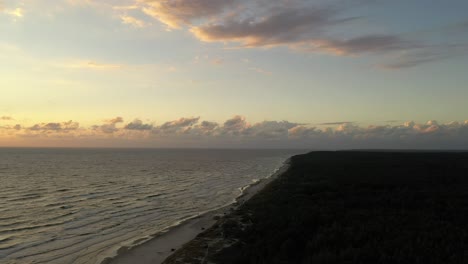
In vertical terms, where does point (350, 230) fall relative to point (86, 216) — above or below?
above

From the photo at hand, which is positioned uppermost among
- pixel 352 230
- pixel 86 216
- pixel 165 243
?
pixel 352 230

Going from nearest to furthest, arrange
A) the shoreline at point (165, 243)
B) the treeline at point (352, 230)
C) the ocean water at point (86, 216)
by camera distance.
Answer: the treeline at point (352, 230)
the shoreline at point (165, 243)
the ocean water at point (86, 216)

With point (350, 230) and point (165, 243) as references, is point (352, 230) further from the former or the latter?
point (165, 243)

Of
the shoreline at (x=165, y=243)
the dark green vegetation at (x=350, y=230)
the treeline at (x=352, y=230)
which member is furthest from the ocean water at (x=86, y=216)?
the treeline at (x=352, y=230)

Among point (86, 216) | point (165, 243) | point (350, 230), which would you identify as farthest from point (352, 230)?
point (86, 216)

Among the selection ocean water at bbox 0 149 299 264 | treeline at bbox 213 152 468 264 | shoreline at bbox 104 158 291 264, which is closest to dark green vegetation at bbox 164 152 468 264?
treeline at bbox 213 152 468 264

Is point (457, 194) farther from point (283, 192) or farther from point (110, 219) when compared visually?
point (110, 219)

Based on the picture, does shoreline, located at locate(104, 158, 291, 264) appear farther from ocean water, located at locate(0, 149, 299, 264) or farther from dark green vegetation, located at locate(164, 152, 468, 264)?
dark green vegetation, located at locate(164, 152, 468, 264)

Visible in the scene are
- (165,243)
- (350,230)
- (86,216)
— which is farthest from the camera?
(86,216)

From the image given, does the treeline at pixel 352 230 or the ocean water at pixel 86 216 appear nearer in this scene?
the treeline at pixel 352 230

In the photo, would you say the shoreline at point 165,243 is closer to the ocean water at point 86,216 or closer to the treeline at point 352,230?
the ocean water at point 86,216

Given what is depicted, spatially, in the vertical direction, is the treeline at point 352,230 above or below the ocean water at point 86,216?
above
